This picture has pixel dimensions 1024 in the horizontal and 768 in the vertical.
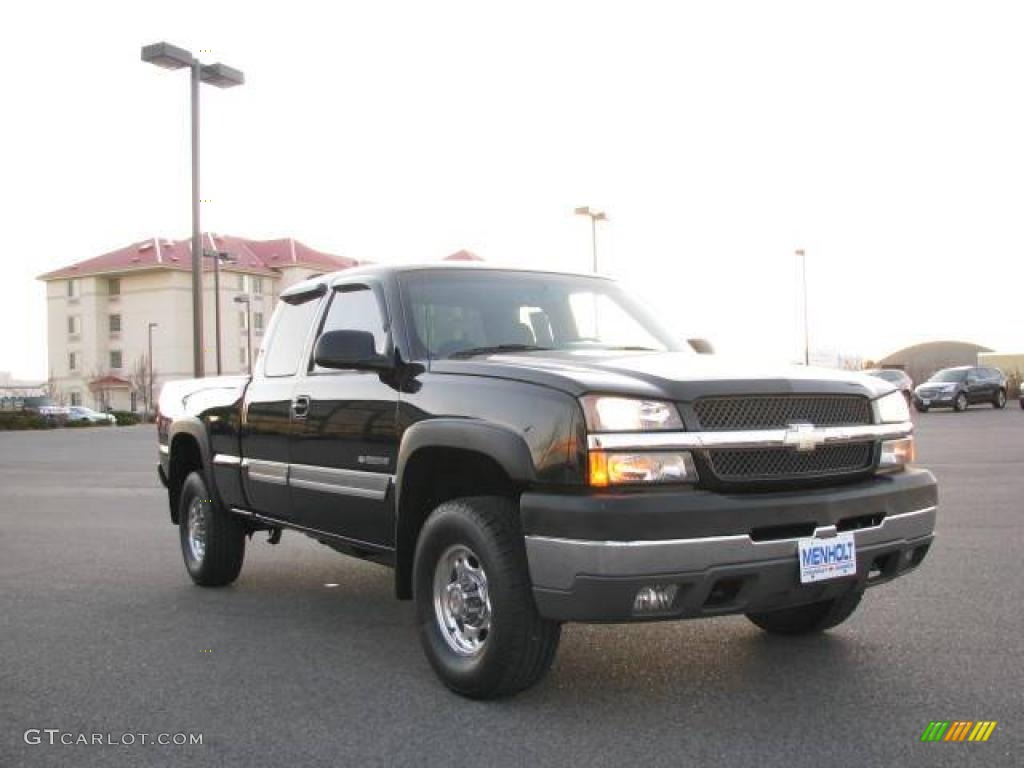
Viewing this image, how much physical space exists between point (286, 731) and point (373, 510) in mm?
1235

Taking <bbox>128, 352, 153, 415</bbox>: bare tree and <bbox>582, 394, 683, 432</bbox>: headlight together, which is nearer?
<bbox>582, 394, 683, 432</bbox>: headlight

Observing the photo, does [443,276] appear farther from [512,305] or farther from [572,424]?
[572,424]

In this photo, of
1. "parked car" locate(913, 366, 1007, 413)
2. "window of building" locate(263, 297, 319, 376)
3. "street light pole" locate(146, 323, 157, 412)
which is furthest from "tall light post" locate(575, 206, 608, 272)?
"street light pole" locate(146, 323, 157, 412)

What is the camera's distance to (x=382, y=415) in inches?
200

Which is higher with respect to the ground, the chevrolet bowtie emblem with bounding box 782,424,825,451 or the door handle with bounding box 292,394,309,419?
the door handle with bounding box 292,394,309,419

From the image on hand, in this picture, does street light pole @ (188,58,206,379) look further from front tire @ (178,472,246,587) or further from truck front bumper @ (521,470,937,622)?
truck front bumper @ (521,470,937,622)

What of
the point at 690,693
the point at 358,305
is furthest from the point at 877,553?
the point at 358,305

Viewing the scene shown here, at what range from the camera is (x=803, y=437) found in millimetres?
4281

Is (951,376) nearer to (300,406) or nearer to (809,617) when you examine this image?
(809,617)

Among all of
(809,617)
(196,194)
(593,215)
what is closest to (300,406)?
(809,617)

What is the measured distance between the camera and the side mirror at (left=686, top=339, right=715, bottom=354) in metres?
6.04

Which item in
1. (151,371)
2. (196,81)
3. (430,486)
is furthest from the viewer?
(151,371)

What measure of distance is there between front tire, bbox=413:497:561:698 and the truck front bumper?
0.16 metres

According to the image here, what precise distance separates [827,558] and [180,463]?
199 inches
